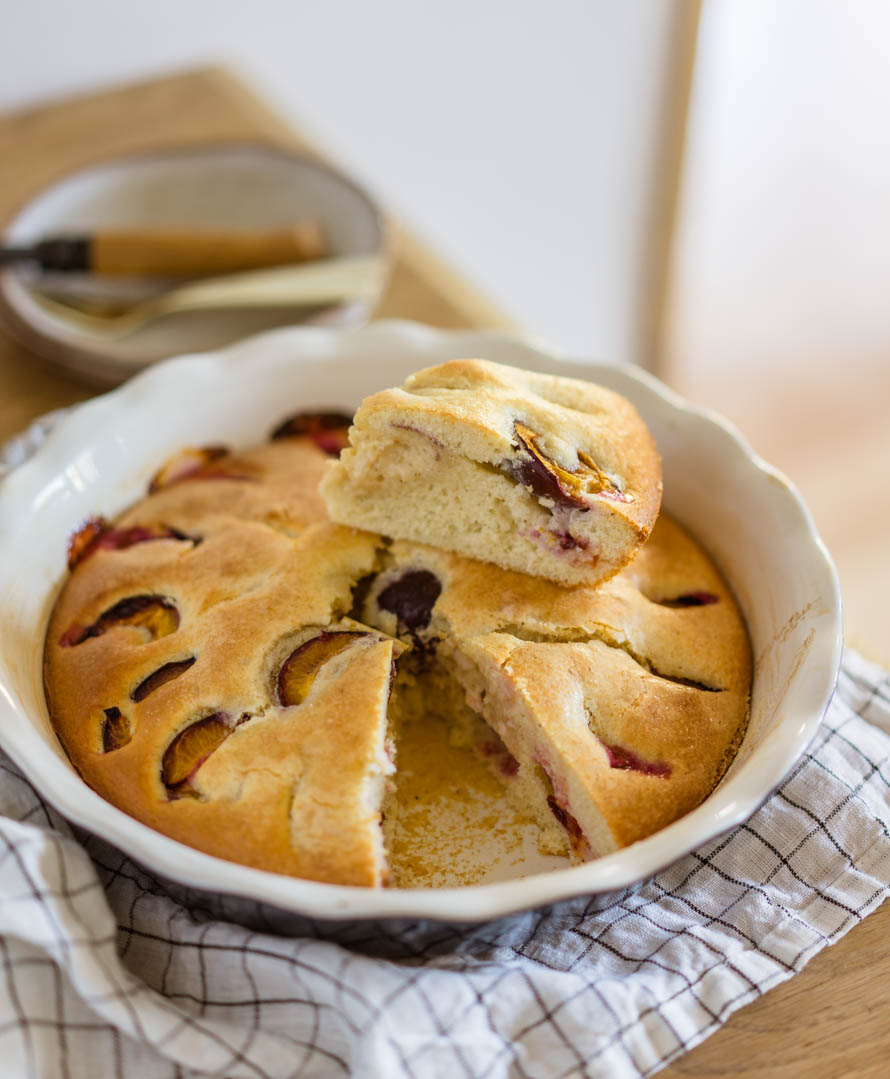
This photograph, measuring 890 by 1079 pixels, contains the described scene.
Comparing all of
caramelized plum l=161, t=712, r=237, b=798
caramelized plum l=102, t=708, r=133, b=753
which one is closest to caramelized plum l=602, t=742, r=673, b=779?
caramelized plum l=161, t=712, r=237, b=798

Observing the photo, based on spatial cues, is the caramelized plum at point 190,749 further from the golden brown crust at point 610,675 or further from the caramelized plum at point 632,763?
the caramelized plum at point 632,763

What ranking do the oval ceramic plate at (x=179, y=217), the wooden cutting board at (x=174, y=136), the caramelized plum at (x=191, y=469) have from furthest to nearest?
1. the wooden cutting board at (x=174, y=136)
2. the oval ceramic plate at (x=179, y=217)
3. the caramelized plum at (x=191, y=469)

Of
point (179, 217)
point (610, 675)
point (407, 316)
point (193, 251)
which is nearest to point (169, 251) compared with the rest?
point (193, 251)

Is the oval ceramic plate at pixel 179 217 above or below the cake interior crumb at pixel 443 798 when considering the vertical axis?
above

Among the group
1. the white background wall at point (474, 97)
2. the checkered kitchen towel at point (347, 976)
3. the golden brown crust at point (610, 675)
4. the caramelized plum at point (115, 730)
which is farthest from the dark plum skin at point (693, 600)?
the white background wall at point (474, 97)

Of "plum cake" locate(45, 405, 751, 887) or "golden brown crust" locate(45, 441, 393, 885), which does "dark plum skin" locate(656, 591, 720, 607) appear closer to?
"plum cake" locate(45, 405, 751, 887)

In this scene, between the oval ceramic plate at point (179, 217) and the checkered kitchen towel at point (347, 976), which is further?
the oval ceramic plate at point (179, 217)

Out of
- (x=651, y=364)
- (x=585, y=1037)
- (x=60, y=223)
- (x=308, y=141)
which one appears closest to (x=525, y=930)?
(x=585, y=1037)

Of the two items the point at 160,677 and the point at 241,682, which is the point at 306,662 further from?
the point at 160,677
